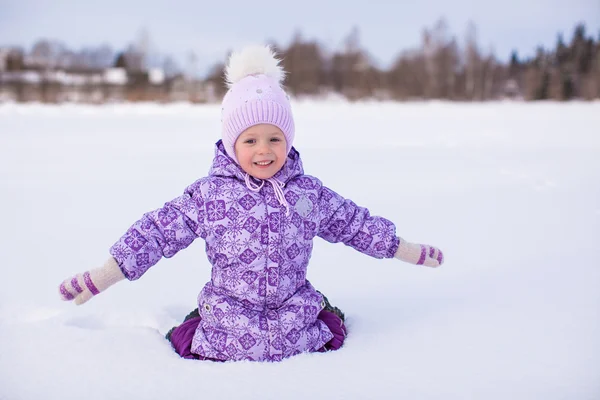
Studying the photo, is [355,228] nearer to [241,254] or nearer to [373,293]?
[241,254]

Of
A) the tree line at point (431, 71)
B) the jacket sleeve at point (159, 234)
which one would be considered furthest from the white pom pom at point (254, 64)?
the tree line at point (431, 71)

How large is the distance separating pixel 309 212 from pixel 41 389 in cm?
94

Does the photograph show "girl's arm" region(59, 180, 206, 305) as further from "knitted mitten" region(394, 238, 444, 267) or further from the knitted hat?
"knitted mitten" region(394, 238, 444, 267)

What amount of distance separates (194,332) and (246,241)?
0.38 m

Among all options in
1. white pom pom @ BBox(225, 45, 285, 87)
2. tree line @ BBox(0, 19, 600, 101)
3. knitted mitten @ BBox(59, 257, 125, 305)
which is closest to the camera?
knitted mitten @ BBox(59, 257, 125, 305)

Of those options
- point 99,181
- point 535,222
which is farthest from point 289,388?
point 99,181

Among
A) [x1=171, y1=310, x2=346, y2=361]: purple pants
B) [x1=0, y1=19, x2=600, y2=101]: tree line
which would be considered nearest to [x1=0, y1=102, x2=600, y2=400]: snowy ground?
[x1=171, y1=310, x2=346, y2=361]: purple pants

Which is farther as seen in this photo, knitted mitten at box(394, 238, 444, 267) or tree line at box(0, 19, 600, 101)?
tree line at box(0, 19, 600, 101)

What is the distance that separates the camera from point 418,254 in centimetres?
198

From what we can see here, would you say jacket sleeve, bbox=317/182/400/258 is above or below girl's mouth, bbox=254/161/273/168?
below

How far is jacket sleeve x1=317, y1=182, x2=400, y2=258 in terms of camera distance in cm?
191

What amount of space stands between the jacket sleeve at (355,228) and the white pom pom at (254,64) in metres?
0.45

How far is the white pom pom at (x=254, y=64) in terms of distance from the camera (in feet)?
6.19

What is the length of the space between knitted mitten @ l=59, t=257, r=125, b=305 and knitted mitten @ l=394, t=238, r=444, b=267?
0.99m
